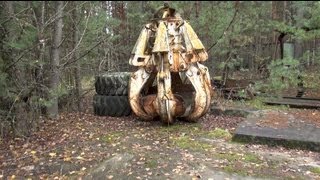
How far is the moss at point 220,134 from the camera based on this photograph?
22.2ft

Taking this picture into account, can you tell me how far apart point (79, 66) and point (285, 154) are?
469 cm

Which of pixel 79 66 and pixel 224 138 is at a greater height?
pixel 79 66

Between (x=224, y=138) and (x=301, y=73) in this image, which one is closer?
(x=224, y=138)

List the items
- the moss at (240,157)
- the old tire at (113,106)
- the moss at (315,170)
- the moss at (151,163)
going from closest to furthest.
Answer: the moss at (315,170)
the moss at (151,163)
the moss at (240,157)
the old tire at (113,106)

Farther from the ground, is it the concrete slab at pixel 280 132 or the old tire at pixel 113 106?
the old tire at pixel 113 106

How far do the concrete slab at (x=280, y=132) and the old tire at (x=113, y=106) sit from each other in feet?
8.04

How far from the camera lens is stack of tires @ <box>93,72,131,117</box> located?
27.1 feet

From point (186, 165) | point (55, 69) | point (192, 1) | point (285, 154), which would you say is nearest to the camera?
point (192, 1)

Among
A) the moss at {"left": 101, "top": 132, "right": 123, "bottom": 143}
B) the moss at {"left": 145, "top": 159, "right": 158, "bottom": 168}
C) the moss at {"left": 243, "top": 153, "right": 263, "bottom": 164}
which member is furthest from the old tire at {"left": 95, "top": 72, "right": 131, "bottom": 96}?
the moss at {"left": 243, "top": 153, "right": 263, "bottom": 164}

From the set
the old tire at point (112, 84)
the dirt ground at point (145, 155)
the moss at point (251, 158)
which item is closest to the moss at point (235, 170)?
the dirt ground at point (145, 155)

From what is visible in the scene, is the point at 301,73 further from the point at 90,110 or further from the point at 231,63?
the point at 90,110

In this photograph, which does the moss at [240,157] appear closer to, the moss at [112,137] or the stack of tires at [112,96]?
the moss at [112,137]

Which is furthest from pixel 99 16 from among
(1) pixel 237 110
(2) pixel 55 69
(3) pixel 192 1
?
(3) pixel 192 1

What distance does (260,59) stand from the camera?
11602 millimetres
